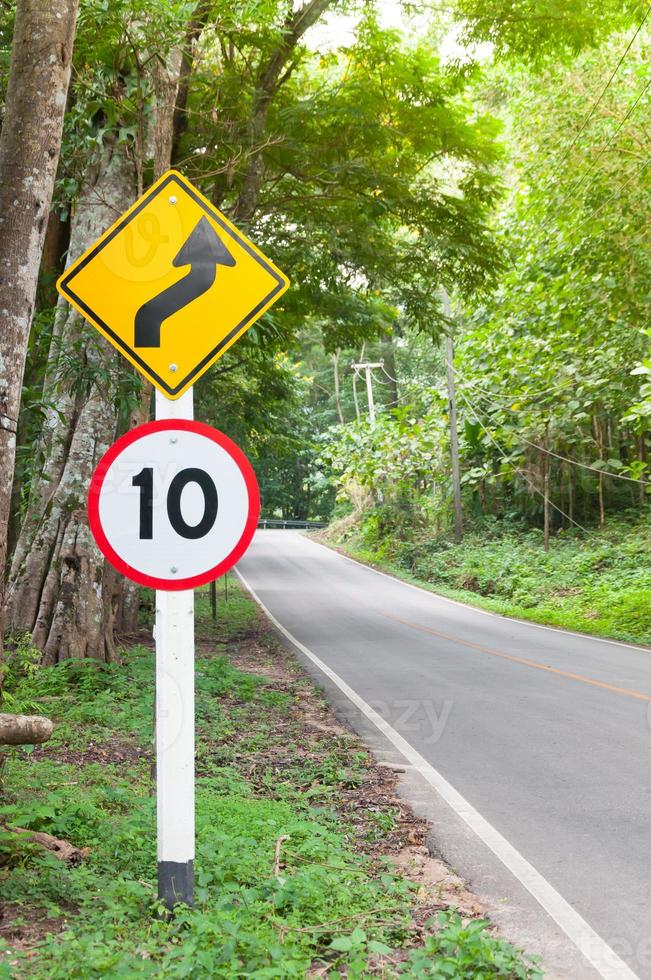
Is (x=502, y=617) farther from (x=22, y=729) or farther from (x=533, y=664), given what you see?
(x=22, y=729)

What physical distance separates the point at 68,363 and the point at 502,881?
6.72 meters

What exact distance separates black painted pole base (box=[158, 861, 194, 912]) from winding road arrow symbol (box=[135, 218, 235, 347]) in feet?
6.75

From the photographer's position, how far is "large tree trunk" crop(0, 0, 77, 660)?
4250 mm

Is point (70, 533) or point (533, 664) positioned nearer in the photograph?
point (70, 533)

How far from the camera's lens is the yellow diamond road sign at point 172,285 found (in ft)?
11.8

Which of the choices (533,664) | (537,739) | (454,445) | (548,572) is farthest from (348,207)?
(454,445)

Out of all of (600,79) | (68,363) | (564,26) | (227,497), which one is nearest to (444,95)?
(564,26)

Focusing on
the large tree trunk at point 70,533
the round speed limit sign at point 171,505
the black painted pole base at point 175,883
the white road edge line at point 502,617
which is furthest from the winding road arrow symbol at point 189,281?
the white road edge line at point 502,617

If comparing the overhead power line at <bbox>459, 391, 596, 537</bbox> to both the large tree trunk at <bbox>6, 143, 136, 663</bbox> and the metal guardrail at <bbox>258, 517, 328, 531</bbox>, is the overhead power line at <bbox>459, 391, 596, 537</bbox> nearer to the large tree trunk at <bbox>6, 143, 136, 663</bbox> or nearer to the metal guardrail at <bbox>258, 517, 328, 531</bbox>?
the large tree trunk at <bbox>6, 143, 136, 663</bbox>

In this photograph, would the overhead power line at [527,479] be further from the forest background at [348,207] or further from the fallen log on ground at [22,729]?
the fallen log on ground at [22,729]

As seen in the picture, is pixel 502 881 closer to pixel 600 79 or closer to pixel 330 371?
pixel 600 79

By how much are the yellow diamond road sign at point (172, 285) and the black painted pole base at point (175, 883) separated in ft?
6.07

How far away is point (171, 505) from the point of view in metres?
3.47

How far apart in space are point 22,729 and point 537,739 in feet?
17.4
